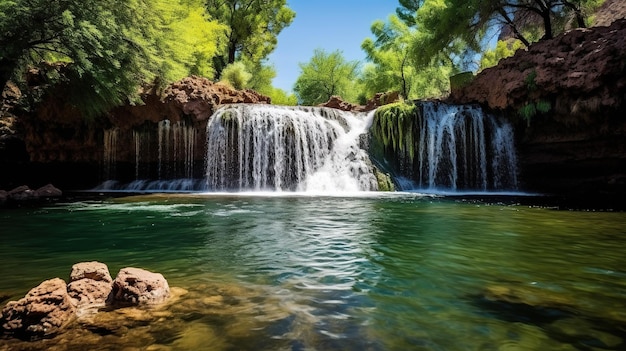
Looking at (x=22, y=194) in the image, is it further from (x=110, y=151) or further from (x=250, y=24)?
(x=250, y=24)

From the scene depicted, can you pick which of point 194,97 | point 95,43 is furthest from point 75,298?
point 194,97

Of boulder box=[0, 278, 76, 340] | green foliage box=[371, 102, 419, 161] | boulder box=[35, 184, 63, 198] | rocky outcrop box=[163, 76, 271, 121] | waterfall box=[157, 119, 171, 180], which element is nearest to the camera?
boulder box=[0, 278, 76, 340]

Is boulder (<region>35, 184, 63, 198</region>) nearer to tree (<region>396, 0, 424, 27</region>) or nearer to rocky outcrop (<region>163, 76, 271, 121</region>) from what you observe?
rocky outcrop (<region>163, 76, 271, 121</region>)

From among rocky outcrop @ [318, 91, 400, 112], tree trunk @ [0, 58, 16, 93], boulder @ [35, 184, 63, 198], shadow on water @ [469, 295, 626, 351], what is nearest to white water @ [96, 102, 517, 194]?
boulder @ [35, 184, 63, 198]

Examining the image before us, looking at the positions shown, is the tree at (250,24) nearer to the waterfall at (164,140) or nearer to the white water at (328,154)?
the waterfall at (164,140)

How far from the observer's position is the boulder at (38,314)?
2504 millimetres

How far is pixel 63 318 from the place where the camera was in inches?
105

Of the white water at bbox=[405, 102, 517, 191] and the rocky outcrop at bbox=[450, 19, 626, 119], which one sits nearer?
the rocky outcrop at bbox=[450, 19, 626, 119]

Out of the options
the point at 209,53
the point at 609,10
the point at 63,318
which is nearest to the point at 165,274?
the point at 63,318

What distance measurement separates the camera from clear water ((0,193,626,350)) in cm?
248

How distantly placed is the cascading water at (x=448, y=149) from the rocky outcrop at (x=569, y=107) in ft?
2.54

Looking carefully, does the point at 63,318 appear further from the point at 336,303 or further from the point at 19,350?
the point at 336,303

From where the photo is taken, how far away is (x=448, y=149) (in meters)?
17.9

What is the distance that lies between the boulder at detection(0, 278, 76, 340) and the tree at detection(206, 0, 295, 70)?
3333 centimetres
